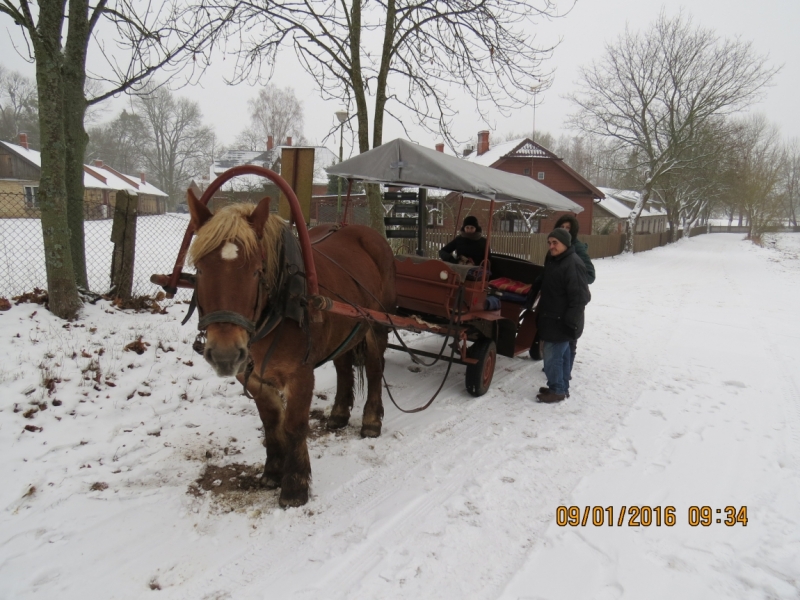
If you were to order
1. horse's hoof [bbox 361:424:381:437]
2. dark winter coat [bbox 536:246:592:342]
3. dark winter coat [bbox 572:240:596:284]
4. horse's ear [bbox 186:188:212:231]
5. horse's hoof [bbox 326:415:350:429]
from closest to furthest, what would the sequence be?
horse's ear [bbox 186:188:212:231] → horse's hoof [bbox 361:424:381:437] → horse's hoof [bbox 326:415:350:429] → dark winter coat [bbox 536:246:592:342] → dark winter coat [bbox 572:240:596:284]

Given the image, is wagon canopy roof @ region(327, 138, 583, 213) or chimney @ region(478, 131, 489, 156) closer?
wagon canopy roof @ region(327, 138, 583, 213)

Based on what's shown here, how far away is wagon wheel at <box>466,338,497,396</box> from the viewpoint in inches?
185

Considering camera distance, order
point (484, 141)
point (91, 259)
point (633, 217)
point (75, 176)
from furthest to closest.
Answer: point (484, 141) → point (633, 217) → point (91, 259) → point (75, 176)

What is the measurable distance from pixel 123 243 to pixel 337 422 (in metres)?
3.62

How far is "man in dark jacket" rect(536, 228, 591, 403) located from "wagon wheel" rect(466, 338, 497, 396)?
0.55m

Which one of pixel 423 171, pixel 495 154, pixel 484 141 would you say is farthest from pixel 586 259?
pixel 484 141

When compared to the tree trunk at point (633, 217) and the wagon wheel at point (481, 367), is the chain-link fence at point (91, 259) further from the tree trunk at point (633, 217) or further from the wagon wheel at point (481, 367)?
the tree trunk at point (633, 217)

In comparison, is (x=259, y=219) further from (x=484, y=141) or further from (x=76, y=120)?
(x=484, y=141)

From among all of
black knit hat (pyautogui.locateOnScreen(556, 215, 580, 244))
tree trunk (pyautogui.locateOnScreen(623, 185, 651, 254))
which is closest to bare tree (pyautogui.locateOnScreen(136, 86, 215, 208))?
tree trunk (pyautogui.locateOnScreen(623, 185, 651, 254))

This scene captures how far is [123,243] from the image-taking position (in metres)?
5.48

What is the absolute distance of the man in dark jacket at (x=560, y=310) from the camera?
4582mm
